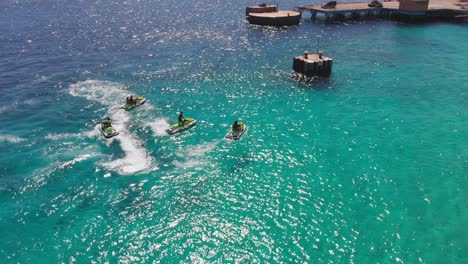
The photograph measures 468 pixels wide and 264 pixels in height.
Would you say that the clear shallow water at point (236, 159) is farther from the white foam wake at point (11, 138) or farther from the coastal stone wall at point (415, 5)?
the coastal stone wall at point (415, 5)

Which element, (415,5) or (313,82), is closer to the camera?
(313,82)

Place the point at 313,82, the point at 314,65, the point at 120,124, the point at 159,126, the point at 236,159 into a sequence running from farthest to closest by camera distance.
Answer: the point at 314,65, the point at 313,82, the point at 120,124, the point at 159,126, the point at 236,159

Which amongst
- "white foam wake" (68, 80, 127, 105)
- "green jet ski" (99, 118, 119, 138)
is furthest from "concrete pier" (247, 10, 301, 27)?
"green jet ski" (99, 118, 119, 138)

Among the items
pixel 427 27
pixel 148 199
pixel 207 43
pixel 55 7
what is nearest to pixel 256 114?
pixel 148 199

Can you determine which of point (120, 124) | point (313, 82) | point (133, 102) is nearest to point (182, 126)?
point (120, 124)

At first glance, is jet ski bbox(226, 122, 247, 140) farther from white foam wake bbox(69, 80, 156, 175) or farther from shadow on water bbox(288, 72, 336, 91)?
shadow on water bbox(288, 72, 336, 91)

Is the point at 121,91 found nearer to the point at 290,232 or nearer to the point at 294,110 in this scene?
the point at 294,110

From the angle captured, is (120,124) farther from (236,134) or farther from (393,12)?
(393,12)

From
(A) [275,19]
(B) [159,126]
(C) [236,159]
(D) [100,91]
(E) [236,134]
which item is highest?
(A) [275,19]
